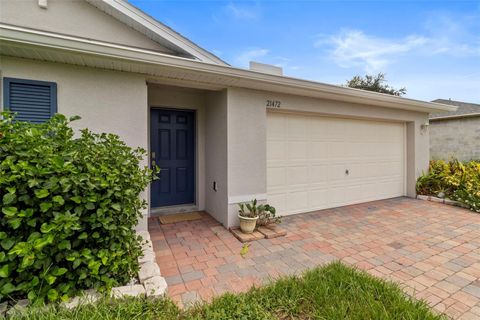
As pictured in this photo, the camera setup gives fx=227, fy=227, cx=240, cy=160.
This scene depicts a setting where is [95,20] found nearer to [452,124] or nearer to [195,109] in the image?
[195,109]

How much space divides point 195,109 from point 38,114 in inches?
100

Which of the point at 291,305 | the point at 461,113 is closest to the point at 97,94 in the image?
the point at 291,305

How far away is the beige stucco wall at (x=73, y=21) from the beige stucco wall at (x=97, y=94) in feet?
4.69

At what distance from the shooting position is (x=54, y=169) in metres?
1.80

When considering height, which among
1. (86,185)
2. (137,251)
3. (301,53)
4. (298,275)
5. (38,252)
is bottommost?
(298,275)

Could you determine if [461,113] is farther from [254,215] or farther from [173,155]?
[173,155]

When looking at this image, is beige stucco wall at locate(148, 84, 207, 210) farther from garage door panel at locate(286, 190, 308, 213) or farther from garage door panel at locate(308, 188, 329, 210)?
garage door panel at locate(308, 188, 329, 210)

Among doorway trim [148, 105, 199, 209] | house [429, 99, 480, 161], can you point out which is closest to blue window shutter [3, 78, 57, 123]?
doorway trim [148, 105, 199, 209]

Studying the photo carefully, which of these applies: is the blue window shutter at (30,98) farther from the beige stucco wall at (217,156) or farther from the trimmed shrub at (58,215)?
the beige stucco wall at (217,156)

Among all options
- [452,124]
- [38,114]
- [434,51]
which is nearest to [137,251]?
[38,114]

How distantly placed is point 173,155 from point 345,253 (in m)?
3.57

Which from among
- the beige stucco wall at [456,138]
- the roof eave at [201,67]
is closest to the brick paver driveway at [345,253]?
the roof eave at [201,67]

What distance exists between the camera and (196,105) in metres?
4.78

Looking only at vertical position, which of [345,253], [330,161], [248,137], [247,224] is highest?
[248,137]
